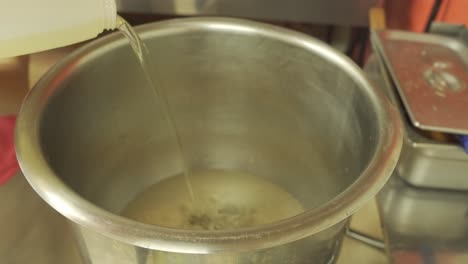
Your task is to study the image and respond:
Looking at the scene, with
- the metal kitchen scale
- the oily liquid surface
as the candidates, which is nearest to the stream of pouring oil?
the oily liquid surface

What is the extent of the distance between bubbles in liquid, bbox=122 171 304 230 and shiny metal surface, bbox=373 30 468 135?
0.69 ft

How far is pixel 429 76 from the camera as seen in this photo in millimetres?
693

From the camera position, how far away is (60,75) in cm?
57

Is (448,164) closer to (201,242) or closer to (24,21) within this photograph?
(201,242)

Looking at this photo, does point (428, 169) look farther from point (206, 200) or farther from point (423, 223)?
point (206, 200)

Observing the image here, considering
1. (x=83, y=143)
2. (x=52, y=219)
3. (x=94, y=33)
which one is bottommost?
(x=52, y=219)

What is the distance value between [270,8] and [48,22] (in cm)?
38

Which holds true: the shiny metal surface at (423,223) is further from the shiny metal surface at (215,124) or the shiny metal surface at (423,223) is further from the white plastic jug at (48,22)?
the white plastic jug at (48,22)

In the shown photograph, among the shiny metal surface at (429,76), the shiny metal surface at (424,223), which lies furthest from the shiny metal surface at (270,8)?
the shiny metal surface at (424,223)

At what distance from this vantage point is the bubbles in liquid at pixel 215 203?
69cm

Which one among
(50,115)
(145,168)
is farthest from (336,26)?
(50,115)

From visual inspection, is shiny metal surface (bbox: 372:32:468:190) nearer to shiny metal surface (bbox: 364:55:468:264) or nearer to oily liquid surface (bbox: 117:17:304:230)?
shiny metal surface (bbox: 364:55:468:264)

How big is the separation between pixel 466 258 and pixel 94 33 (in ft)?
1.57

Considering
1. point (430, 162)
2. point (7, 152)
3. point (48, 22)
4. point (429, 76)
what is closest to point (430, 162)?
point (430, 162)
